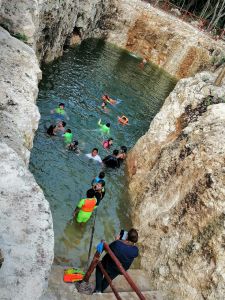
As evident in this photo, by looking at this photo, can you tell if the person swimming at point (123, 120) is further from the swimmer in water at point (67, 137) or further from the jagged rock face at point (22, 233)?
the jagged rock face at point (22, 233)

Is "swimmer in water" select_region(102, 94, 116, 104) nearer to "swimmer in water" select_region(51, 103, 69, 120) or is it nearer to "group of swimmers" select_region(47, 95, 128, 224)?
"group of swimmers" select_region(47, 95, 128, 224)

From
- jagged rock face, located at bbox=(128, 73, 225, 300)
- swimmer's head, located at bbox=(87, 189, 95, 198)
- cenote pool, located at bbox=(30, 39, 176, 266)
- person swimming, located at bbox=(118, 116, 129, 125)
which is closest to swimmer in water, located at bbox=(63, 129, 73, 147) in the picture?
cenote pool, located at bbox=(30, 39, 176, 266)

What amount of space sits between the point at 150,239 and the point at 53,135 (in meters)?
7.49

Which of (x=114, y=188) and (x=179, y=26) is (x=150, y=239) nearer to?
(x=114, y=188)

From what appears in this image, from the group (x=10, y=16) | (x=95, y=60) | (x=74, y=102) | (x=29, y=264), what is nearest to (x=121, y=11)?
(x=95, y=60)

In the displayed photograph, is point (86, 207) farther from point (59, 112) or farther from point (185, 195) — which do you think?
point (59, 112)

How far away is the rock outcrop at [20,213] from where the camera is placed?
5.95 m

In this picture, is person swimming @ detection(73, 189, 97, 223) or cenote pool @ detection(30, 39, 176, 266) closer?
person swimming @ detection(73, 189, 97, 223)

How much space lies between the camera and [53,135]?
54.9 ft

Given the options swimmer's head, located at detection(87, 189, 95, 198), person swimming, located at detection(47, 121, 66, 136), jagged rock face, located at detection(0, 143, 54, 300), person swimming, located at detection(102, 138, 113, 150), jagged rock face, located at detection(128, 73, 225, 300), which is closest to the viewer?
jagged rock face, located at detection(0, 143, 54, 300)

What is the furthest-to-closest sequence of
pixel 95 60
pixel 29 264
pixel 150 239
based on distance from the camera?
pixel 95 60, pixel 150 239, pixel 29 264

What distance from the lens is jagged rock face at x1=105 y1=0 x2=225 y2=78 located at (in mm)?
37031

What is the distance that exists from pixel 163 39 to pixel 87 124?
2243 centimetres

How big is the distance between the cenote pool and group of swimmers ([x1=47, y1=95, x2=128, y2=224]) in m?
0.32
